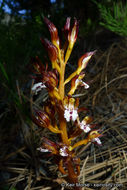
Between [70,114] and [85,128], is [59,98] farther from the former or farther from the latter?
[85,128]

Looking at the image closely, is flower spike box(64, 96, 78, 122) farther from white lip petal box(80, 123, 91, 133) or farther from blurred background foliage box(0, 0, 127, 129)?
blurred background foliage box(0, 0, 127, 129)

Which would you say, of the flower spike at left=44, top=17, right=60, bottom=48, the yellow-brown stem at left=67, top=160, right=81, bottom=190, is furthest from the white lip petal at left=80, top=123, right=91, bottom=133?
the flower spike at left=44, top=17, right=60, bottom=48

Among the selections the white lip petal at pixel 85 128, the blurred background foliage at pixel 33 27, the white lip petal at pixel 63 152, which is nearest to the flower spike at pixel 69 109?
the white lip petal at pixel 85 128

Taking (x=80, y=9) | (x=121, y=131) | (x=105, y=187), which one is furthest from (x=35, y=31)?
(x=105, y=187)

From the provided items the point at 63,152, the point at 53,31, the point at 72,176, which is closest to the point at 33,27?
the point at 53,31

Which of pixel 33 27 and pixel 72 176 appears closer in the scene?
pixel 72 176

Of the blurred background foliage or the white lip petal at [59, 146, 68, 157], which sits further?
the blurred background foliage

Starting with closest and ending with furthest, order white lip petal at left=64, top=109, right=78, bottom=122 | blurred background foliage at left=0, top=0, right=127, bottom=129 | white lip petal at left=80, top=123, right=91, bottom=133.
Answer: white lip petal at left=64, top=109, right=78, bottom=122 → white lip petal at left=80, top=123, right=91, bottom=133 → blurred background foliage at left=0, top=0, right=127, bottom=129

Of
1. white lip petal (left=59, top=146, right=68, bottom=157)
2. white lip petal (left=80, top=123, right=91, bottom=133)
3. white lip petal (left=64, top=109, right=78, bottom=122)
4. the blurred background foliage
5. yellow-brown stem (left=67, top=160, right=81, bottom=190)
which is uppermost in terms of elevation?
the blurred background foliage

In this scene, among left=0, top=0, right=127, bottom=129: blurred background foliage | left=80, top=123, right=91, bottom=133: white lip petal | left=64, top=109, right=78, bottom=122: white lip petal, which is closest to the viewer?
left=64, top=109, right=78, bottom=122: white lip petal

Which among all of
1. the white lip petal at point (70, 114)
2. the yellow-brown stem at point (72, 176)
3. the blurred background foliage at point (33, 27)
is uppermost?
the blurred background foliage at point (33, 27)

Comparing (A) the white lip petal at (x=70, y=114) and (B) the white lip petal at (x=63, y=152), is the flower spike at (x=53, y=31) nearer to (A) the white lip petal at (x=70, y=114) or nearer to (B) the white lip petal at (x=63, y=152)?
(A) the white lip petal at (x=70, y=114)
